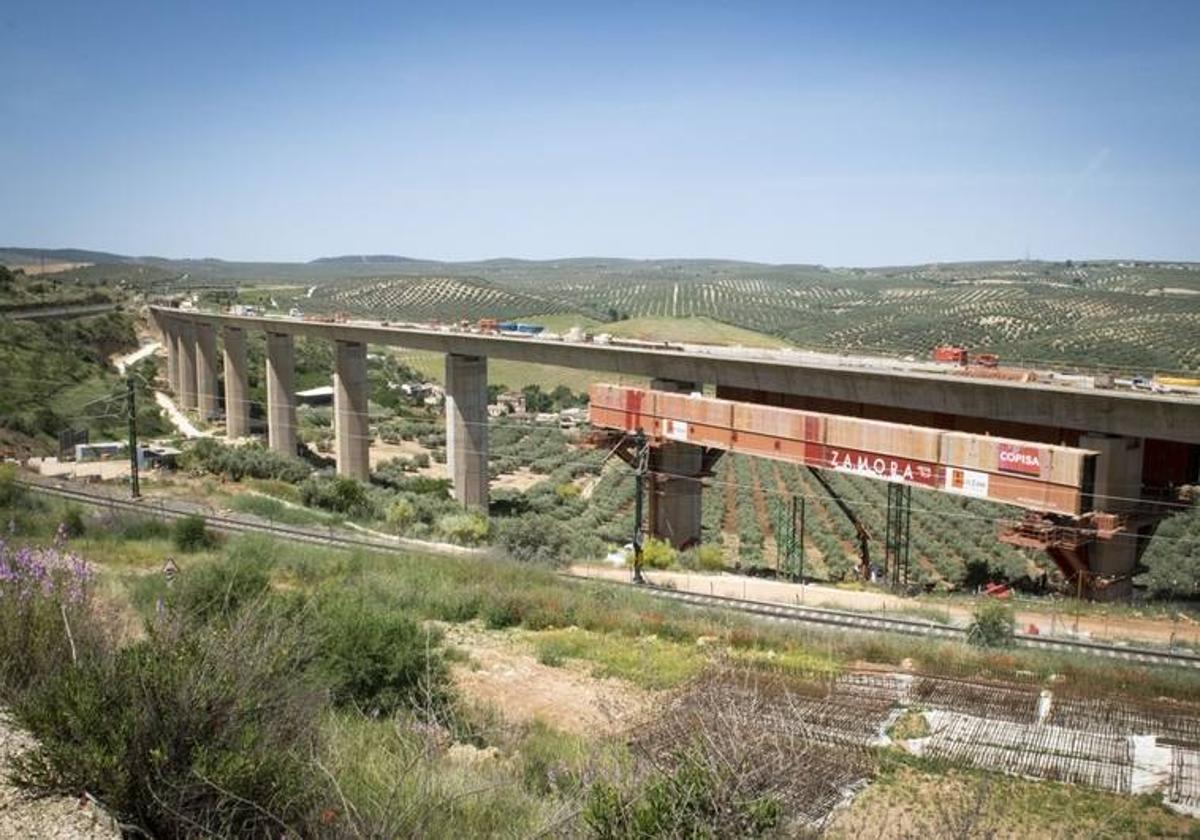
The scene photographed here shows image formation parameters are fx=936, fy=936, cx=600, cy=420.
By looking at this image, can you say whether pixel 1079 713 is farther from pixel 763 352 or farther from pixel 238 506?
pixel 238 506

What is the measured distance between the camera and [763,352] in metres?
31.1

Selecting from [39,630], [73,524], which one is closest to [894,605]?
[39,630]

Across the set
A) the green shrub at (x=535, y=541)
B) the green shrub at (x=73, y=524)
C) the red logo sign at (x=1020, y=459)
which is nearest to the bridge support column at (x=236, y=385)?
the green shrub at (x=535, y=541)

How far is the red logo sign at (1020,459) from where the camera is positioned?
70.1ft

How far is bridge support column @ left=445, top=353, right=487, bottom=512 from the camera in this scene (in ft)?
125

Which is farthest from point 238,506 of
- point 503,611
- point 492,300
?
point 492,300

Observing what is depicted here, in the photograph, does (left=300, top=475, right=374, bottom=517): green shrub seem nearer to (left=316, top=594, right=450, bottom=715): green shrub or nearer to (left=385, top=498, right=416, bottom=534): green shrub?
(left=385, top=498, right=416, bottom=534): green shrub

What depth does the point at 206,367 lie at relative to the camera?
62.6m

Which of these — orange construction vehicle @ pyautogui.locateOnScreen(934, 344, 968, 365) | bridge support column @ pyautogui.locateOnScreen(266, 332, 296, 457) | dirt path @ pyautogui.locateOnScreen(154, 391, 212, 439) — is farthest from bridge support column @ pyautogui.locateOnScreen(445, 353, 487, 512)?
dirt path @ pyautogui.locateOnScreen(154, 391, 212, 439)

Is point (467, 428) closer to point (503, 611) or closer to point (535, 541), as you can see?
point (535, 541)

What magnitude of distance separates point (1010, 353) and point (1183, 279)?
202ft

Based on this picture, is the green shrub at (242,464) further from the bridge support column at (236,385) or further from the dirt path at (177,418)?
the bridge support column at (236,385)

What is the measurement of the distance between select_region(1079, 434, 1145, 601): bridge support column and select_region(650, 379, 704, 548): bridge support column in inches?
484

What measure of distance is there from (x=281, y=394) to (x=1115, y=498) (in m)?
41.9
